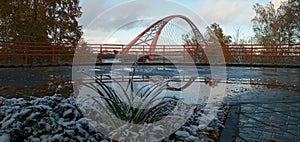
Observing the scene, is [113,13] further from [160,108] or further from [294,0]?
[294,0]

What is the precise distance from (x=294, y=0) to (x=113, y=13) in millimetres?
18427

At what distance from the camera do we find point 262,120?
242cm

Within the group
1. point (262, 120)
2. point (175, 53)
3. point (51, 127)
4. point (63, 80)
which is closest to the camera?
point (51, 127)

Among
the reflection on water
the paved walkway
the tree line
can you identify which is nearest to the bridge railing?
the tree line

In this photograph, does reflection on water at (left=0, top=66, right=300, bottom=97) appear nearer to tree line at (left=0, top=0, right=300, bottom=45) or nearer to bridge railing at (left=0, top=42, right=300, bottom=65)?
bridge railing at (left=0, top=42, right=300, bottom=65)

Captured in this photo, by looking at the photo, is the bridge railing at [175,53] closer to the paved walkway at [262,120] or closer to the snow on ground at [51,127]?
the paved walkway at [262,120]

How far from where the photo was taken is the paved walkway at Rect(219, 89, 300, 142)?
196 cm

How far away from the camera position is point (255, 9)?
2184cm

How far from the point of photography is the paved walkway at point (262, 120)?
1.96 m

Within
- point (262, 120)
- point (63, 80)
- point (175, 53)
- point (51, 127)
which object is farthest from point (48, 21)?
point (262, 120)

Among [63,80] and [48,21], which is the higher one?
[48,21]

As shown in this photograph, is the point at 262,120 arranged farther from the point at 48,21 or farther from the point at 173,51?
the point at 48,21

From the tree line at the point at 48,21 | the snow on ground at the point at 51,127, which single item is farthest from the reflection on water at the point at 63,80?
the tree line at the point at 48,21

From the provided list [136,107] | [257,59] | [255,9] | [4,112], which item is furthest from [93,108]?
[255,9]
